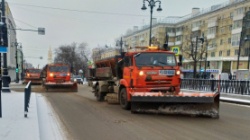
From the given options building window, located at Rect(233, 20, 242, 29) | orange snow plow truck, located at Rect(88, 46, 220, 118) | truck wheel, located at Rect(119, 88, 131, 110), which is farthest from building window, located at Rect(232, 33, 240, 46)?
truck wheel, located at Rect(119, 88, 131, 110)

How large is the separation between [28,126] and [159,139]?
3312 mm

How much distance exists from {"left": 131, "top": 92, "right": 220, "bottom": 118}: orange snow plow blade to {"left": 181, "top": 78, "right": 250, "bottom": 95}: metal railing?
7822mm

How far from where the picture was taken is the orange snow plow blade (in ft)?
32.9

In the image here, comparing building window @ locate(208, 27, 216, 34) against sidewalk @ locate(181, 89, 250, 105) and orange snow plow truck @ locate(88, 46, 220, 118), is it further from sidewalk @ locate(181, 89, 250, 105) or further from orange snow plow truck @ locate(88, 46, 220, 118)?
orange snow plow truck @ locate(88, 46, 220, 118)

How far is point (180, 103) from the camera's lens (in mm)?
10391

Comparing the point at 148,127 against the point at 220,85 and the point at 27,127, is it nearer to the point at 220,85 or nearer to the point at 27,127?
the point at 27,127

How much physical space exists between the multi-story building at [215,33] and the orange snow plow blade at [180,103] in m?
39.9

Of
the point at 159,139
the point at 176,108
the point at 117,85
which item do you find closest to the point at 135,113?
the point at 176,108

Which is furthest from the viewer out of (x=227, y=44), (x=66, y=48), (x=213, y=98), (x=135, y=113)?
(x=66, y=48)

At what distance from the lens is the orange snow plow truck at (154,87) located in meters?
10.1

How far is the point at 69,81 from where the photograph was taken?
83.0 feet

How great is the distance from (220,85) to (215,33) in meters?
51.4

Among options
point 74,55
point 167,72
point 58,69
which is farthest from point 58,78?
point 74,55

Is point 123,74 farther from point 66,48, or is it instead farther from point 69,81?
point 66,48
